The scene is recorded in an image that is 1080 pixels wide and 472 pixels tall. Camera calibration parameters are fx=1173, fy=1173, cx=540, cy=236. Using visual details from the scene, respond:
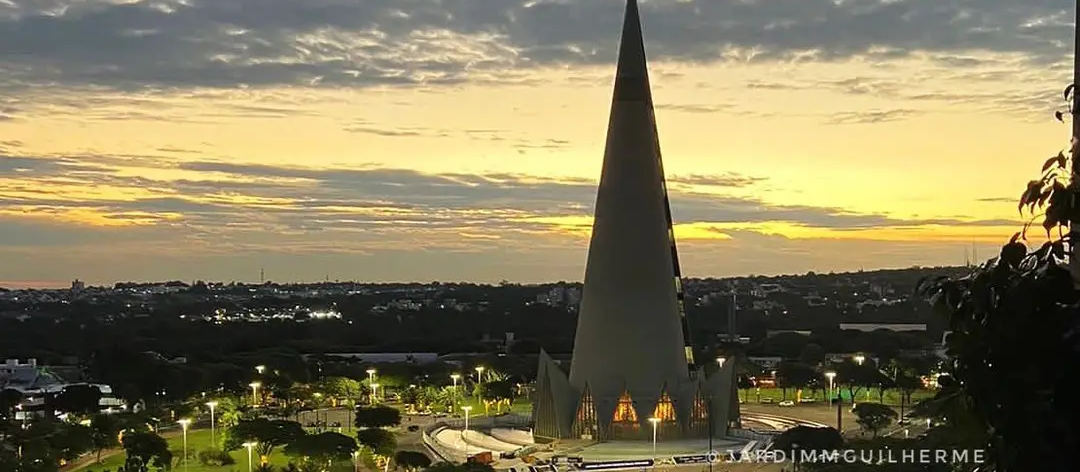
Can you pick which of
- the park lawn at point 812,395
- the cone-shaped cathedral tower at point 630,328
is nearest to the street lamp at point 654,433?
the cone-shaped cathedral tower at point 630,328

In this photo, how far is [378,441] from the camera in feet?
88.3

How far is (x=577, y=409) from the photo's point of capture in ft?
97.5

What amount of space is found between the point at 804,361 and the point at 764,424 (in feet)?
63.7

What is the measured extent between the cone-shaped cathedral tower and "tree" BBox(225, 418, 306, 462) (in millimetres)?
6736

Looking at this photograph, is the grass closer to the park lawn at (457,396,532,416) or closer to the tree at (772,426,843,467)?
the tree at (772,426,843,467)

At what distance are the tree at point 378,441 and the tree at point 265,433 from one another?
1385 millimetres

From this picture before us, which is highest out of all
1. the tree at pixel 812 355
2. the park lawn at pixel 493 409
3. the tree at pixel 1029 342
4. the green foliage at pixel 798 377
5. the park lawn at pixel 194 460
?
the tree at pixel 1029 342

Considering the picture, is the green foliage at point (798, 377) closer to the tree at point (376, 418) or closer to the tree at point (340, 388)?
the tree at point (340, 388)

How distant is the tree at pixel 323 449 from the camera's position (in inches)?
975

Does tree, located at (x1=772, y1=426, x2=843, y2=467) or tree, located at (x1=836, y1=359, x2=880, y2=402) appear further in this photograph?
tree, located at (x1=836, y1=359, x2=880, y2=402)

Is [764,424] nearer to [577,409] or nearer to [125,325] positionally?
[577,409]

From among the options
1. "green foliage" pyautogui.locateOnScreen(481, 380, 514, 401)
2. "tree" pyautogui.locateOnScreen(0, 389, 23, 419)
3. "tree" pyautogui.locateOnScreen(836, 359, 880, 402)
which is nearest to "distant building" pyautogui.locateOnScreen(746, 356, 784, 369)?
"tree" pyautogui.locateOnScreen(836, 359, 880, 402)

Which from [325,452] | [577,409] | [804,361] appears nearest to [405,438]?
[577,409]

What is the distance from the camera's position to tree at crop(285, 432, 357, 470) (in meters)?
24.8
